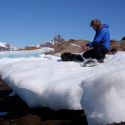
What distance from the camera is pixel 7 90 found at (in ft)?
30.1

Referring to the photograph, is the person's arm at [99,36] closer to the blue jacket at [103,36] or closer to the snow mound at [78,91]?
the blue jacket at [103,36]

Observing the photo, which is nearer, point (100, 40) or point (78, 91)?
point (78, 91)

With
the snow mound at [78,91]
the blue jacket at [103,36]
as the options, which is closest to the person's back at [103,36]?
the blue jacket at [103,36]

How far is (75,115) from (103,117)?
A: 57.5 inches

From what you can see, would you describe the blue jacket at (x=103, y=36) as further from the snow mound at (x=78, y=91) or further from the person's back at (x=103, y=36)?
the snow mound at (x=78, y=91)

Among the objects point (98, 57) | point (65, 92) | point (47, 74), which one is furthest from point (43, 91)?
point (98, 57)

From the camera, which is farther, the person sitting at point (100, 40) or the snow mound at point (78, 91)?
the person sitting at point (100, 40)

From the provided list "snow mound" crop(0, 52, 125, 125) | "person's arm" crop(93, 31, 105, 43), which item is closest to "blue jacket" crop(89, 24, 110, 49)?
"person's arm" crop(93, 31, 105, 43)

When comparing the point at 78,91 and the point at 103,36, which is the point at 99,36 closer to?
the point at 103,36

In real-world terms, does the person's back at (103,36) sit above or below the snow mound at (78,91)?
above

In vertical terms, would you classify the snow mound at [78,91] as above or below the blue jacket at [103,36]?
below

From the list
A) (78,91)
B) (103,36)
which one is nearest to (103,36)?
(103,36)

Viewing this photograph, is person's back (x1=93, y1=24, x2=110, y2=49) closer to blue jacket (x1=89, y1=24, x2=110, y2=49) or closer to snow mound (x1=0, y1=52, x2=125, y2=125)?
blue jacket (x1=89, y1=24, x2=110, y2=49)

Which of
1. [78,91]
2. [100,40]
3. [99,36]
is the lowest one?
[78,91]
